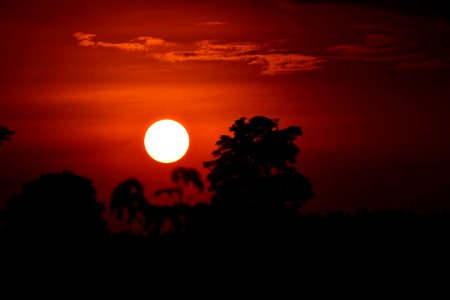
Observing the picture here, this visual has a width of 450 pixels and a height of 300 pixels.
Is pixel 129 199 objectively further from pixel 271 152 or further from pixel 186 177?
pixel 271 152

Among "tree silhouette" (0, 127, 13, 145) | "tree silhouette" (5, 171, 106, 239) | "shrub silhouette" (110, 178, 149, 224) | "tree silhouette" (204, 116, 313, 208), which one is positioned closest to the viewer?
"shrub silhouette" (110, 178, 149, 224)

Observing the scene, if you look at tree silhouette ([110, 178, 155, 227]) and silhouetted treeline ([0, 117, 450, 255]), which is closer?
tree silhouette ([110, 178, 155, 227])

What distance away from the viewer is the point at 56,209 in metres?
28.9

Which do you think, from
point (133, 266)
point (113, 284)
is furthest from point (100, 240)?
point (113, 284)

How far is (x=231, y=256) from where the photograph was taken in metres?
18.1

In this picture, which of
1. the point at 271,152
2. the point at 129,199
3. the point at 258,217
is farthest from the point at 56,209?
the point at 129,199

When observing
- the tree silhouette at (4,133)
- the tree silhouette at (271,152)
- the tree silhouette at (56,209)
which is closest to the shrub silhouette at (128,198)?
the tree silhouette at (4,133)

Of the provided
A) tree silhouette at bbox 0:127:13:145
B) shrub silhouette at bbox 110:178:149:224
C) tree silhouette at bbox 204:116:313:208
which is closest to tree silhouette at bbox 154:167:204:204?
shrub silhouette at bbox 110:178:149:224

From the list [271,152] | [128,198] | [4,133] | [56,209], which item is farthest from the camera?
[56,209]

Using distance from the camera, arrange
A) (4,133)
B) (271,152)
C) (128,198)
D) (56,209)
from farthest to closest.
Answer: (56,209), (271,152), (4,133), (128,198)

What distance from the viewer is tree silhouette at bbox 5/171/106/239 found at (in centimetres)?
2778

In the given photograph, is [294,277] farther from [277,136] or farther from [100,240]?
[100,240]

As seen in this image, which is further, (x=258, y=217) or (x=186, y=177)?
(x=258, y=217)

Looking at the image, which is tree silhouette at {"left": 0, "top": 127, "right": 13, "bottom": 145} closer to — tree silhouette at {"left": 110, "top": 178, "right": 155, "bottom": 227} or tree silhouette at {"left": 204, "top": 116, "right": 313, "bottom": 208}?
tree silhouette at {"left": 110, "top": 178, "right": 155, "bottom": 227}
